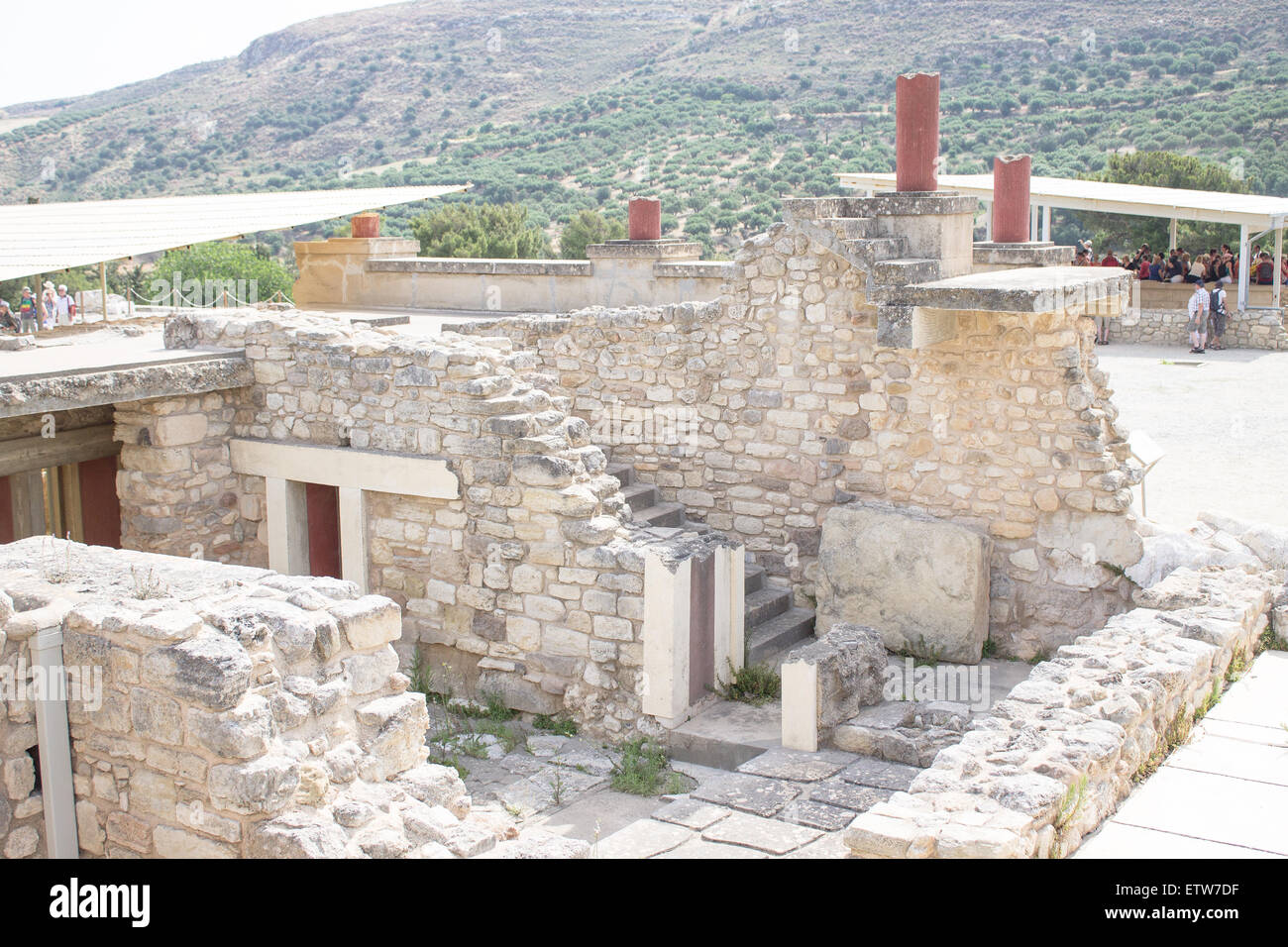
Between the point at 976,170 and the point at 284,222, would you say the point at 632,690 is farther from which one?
the point at 976,170

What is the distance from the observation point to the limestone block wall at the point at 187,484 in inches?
364

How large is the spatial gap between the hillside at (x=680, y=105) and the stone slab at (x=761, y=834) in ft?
98.3

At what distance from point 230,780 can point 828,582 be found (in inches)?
227

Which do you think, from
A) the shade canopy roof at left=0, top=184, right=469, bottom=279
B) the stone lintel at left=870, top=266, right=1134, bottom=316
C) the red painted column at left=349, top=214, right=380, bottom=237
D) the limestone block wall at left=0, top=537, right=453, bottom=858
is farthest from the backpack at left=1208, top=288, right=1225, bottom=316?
the limestone block wall at left=0, top=537, right=453, bottom=858

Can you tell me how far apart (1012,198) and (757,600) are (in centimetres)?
439

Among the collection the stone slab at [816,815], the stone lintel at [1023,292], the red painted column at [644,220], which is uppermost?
the red painted column at [644,220]

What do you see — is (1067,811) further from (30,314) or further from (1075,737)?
(30,314)

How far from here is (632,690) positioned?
8.54 metres

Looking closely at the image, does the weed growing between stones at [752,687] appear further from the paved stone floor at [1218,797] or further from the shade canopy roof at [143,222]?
the shade canopy roof at [143,222]

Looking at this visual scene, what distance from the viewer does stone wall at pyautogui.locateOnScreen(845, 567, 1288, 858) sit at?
15.5 ft

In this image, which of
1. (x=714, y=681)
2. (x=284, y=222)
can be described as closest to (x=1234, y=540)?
(x=714, y=681)

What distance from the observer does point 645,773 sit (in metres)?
7.88

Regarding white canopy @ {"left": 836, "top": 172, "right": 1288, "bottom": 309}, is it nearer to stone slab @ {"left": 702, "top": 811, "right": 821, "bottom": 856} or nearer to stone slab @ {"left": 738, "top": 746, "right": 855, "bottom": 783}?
stone slab @ {"left": 738, "top": 746, "right": 855, "bottom": 783}

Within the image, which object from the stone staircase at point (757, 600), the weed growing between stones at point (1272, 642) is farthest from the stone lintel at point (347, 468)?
the weed growing between stones at point (1272, 642)
